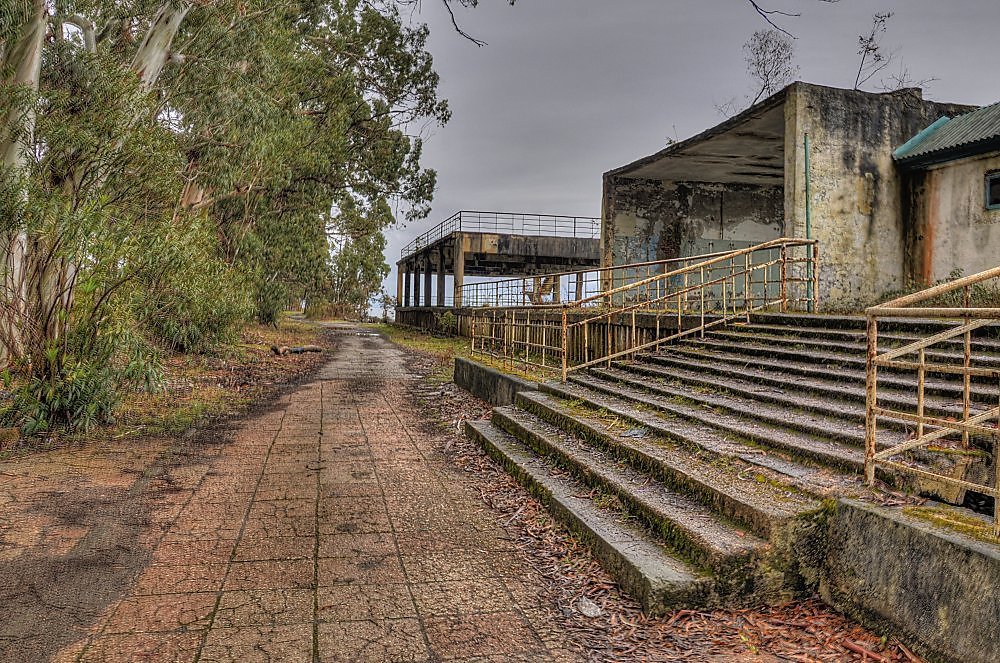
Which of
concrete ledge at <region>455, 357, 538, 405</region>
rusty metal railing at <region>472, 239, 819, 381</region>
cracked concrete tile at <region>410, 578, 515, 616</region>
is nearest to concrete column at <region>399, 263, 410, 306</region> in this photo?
rusty metal railing at <region>472, 239, 819, 381</region>

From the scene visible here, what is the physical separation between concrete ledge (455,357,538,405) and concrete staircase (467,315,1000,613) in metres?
0.74

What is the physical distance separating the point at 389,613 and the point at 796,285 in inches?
399

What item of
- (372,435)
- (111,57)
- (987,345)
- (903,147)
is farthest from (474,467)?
(903,147)

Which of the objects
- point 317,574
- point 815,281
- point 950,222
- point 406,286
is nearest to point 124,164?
point 317,574

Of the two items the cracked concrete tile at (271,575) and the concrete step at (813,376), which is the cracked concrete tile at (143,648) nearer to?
the cracked concrete tile at (271,575)

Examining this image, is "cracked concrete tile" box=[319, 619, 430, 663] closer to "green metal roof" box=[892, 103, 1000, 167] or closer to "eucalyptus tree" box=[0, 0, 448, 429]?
"eucalyptus tree" box=[0, 0, 448, 429]

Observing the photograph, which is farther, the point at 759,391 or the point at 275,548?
the point at 759,391

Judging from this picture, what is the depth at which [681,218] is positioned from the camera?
1755 centimetres

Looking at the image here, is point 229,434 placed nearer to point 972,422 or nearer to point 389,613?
point 389,613

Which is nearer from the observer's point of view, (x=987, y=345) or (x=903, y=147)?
(x=987, y=345)

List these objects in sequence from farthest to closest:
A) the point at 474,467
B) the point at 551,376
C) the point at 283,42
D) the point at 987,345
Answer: the point at 283,42, the point at 551,376, the point at 474,467, the point at 987,345

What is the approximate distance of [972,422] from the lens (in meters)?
3.45

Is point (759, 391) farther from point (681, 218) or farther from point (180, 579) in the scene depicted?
point (681, 218)

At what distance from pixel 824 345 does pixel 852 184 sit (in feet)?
17.5
